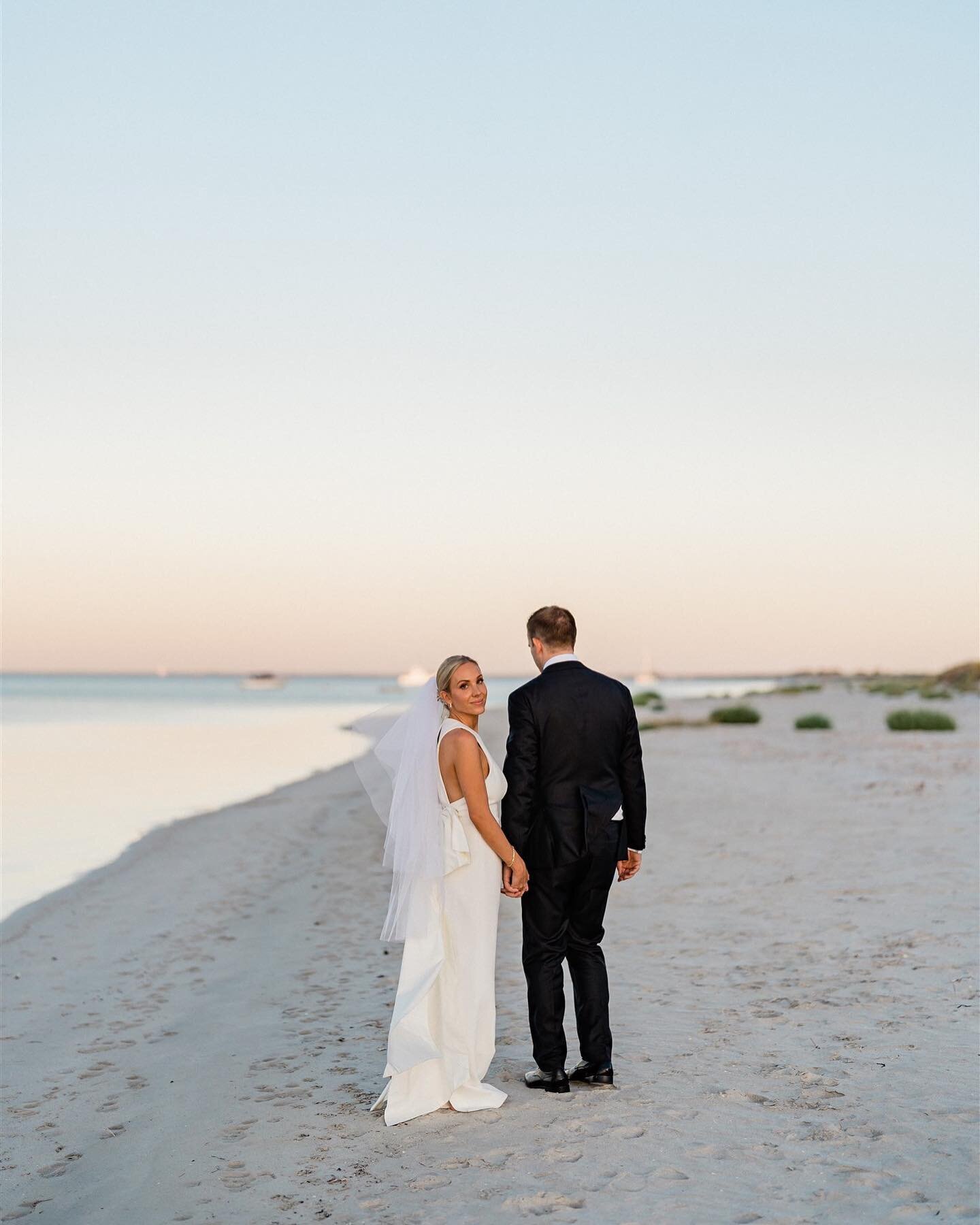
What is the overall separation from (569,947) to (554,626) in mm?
1542

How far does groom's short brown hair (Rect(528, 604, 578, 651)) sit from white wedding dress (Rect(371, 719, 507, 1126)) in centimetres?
58

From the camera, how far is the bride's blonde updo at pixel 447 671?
16.6 ft

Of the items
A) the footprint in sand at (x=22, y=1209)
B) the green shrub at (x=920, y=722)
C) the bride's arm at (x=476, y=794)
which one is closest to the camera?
the footprint in sand at (x=22, y=1209)

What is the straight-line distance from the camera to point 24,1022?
24.7 feet

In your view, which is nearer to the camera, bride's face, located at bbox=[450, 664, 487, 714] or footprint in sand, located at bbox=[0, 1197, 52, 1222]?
footprint in sand, located at bbox=[0, 1197, 52, 1222]

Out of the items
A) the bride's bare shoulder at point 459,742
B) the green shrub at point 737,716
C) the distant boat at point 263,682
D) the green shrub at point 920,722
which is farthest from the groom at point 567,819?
the distant boat at point 263,682

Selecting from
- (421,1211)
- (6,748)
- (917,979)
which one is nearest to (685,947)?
(917,979)

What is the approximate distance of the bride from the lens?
5.01 m

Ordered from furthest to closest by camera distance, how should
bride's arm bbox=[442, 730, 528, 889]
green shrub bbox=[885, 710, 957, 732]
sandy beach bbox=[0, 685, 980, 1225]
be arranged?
green shrub bbox=[885, 710, 957, 732]
bride's arm bbox=[442, 730, 528, 889]
sandy beach bbox=[0, 685, 980, 1225]

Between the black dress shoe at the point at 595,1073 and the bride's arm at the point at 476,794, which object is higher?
the bride's arm at the point at 476,794

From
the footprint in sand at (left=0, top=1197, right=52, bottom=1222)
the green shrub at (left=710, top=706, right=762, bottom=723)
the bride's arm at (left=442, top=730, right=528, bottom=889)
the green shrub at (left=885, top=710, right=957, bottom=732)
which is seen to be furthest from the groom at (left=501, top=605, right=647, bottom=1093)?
the green shrub at (left=710, top=706, right=762, bottom=723)

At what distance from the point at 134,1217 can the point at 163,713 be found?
60.1 meters

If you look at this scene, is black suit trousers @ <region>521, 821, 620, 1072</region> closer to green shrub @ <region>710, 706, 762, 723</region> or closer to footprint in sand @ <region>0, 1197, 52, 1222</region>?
footprint in sand @ <region>0, 1197, 52, 1222</region>

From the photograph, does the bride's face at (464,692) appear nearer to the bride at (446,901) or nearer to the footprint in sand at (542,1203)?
the bride at (446,901)
